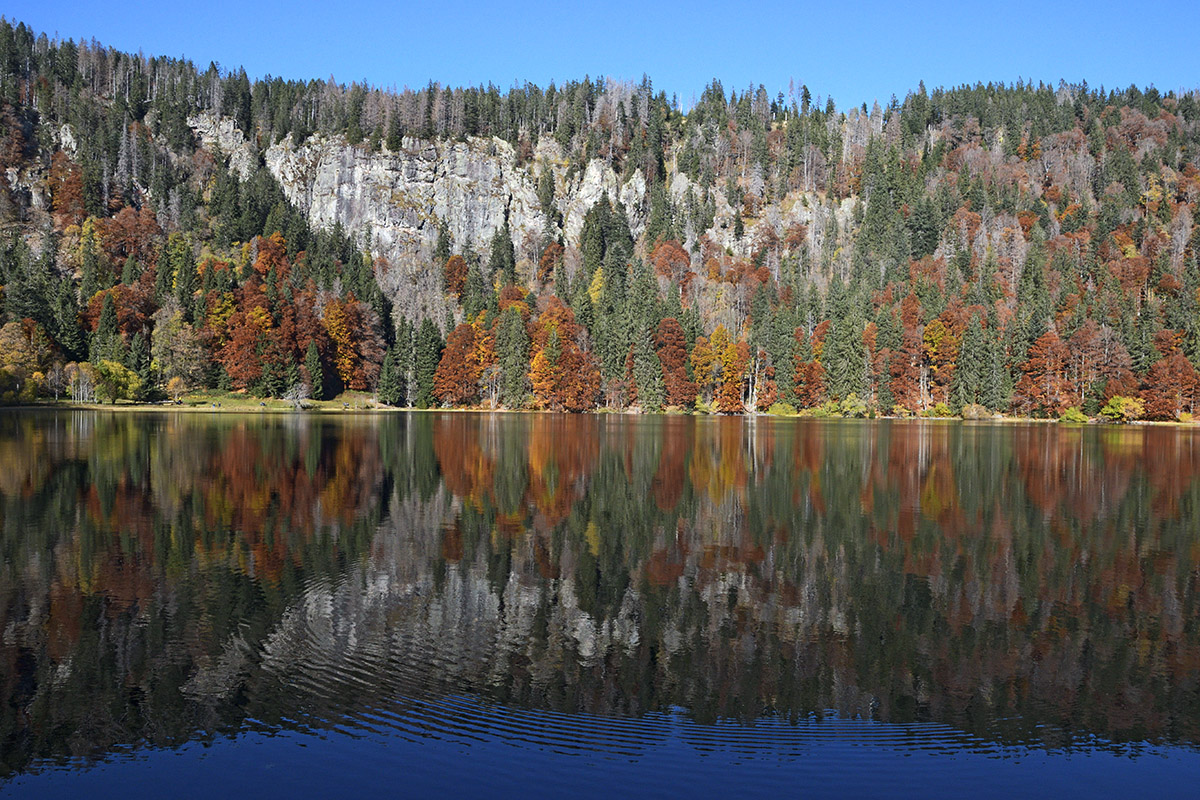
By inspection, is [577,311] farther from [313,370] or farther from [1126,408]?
[1126,408]

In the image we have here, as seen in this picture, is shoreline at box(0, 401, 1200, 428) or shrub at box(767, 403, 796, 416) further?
shrub at box(767, 403, 796, 416)

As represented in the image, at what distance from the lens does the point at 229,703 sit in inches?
542

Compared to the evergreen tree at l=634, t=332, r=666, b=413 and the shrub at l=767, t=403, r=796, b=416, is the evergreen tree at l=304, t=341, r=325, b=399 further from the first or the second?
the shrub at l=767, t=403, r=796, b=416

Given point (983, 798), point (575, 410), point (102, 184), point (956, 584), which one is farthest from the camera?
point (102, 184)

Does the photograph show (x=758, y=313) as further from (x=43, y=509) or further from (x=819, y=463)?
(x=43, y=509)

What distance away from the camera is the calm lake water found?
12.0 m

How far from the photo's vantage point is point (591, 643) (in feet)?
54.9

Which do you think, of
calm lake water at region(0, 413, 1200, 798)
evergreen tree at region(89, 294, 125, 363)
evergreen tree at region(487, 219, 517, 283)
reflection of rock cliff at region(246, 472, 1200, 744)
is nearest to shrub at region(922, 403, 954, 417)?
evergreen tree at region(487, 219, 517, 283)

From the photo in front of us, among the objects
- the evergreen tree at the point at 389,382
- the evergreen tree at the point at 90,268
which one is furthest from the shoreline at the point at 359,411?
the evergreen tree at the point at 90,268

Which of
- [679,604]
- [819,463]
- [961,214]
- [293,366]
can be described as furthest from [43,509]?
[961,214]

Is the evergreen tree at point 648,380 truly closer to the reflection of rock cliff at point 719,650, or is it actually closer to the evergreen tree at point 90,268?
the evergreen tree at point 90,268

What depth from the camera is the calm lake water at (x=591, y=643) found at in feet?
39.5

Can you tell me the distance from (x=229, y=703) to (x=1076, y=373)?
136m

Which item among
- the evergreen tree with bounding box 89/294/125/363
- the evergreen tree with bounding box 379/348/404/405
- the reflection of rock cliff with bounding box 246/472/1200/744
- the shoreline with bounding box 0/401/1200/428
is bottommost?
the reflection of rock cliff with bounding box 246/472/1200/744
